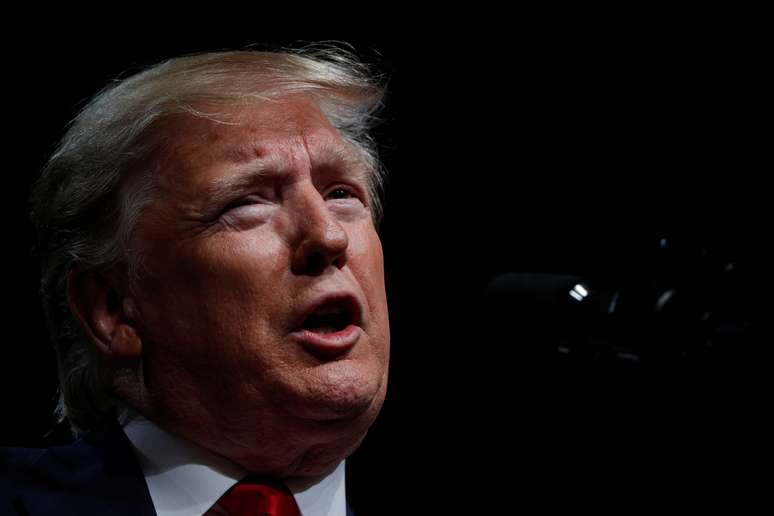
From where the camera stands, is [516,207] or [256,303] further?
[516,207]

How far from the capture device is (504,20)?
6.57 feet

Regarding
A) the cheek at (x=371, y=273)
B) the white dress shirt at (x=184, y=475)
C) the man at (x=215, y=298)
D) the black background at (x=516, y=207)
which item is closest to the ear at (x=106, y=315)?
the man at (x=215, y=298)

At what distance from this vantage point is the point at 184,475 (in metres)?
1.25

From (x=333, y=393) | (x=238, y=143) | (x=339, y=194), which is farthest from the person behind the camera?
(x=339, y=194)

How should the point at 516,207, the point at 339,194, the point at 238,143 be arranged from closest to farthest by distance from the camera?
the point at 238,143 → the point at 339,194 → the point at 516,207

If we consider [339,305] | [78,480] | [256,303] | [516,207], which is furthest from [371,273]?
[516,207]

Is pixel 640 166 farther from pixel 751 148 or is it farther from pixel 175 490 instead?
pixel 175 490

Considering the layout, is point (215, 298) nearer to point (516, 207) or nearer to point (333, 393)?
point (333, 393)

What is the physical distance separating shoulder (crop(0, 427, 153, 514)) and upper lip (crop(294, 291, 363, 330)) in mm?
341

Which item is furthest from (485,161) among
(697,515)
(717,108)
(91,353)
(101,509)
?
(101,509)

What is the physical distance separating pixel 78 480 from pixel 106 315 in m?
0.26

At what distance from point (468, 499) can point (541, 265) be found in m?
0.57

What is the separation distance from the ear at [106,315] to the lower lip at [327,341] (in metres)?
0.28

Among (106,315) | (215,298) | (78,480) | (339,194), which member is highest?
(339,194)
